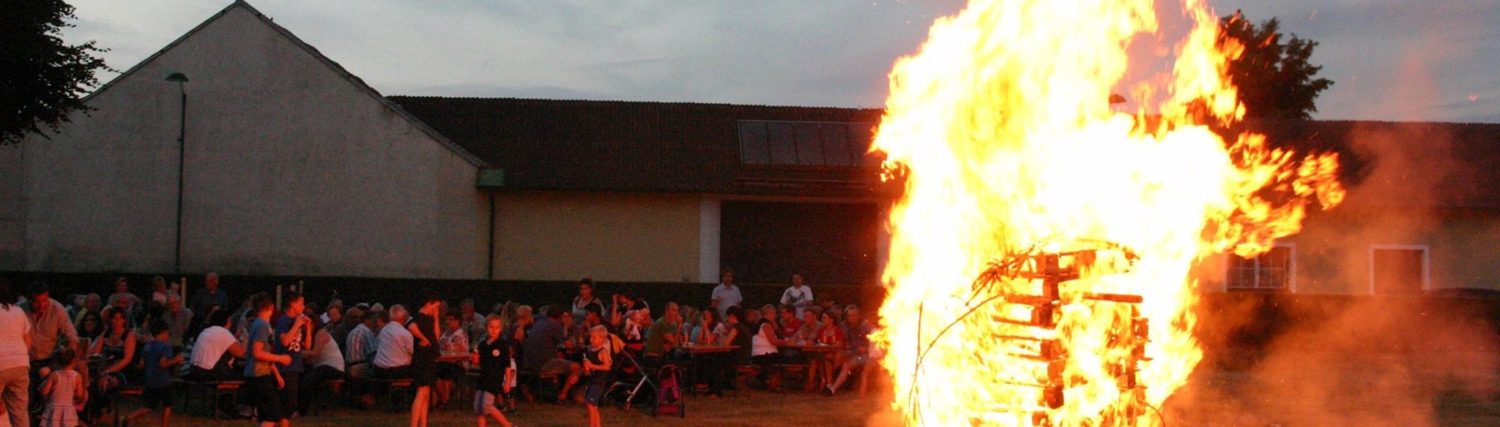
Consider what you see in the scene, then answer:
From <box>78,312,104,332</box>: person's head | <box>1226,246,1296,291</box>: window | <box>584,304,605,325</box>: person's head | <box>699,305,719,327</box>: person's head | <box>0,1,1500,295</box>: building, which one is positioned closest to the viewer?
<box>78,312,104,332</box>: person's head

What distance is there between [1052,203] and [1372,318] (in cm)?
2024

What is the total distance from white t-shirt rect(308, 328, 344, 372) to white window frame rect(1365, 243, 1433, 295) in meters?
22.8

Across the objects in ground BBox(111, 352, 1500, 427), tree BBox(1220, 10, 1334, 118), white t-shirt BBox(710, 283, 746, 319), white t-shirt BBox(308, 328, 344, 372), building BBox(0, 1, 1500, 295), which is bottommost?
ground BBox(111, 352, 1500, 427)

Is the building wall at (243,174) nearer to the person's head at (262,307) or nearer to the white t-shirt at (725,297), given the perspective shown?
the white t-shirt at (725,297)

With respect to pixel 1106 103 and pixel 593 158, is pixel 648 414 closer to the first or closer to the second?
pixel 1106 103

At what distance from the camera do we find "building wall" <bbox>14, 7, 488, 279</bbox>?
25.9 meters

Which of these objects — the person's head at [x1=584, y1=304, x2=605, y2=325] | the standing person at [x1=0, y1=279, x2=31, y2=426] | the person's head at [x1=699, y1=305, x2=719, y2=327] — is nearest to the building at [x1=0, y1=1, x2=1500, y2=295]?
the person's head at [x1=699, y1=305, x2=719, y2=327]

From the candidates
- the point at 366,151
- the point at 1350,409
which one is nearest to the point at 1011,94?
the point at 1350,409

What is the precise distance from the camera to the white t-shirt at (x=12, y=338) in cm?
1070

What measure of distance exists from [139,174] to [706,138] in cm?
1189

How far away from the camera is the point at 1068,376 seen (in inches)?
311

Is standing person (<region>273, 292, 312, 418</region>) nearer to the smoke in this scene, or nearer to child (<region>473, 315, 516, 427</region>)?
child (<region>473, 315, 516, 427</region>)

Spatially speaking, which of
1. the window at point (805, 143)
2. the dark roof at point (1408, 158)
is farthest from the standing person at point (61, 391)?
the dark roof at point (1408, 158)

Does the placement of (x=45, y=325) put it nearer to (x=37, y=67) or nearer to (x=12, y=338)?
(x=12, y=338)
